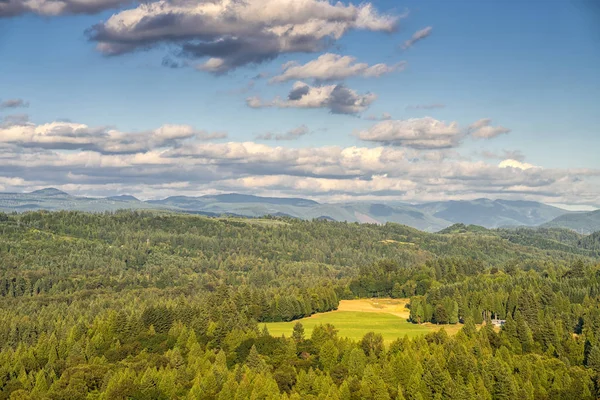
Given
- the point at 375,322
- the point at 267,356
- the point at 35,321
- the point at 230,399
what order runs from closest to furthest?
the point at 230,399 < the point at 267,356 < the point at 375,322 < the point at 35,321

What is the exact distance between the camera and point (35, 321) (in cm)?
19125

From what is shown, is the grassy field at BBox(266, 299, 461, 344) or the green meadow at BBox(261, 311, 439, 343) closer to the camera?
the green meadow at BBox(261, 311, 439, 343)

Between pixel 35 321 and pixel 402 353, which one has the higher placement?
pixel 402 353

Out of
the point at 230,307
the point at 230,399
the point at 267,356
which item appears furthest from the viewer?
the point at 230,307

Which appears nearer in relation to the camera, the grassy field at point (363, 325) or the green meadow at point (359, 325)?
the green meadow at point (359, 325)

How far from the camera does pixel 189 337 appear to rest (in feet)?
430

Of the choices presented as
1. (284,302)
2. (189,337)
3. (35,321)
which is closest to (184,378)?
(189,337)

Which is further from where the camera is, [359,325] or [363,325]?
[359,325]

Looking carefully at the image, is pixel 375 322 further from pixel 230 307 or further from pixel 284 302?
pixel 230 307

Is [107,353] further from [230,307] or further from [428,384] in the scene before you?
[428,384]

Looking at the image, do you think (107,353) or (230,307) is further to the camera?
(230,307)

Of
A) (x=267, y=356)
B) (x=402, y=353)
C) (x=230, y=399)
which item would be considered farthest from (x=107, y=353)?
(x=402, y=353)

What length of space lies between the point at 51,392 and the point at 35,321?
10213 centimetres

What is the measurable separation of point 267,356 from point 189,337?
74.7ft
